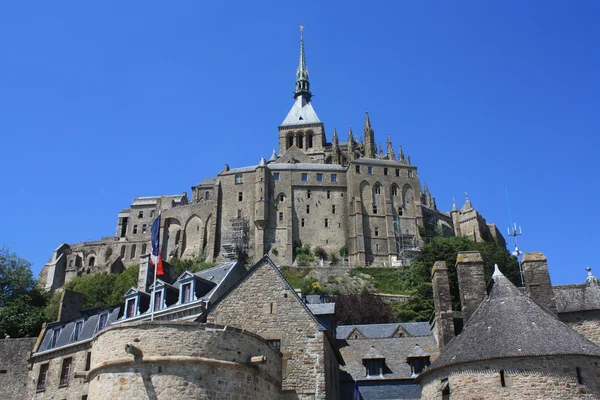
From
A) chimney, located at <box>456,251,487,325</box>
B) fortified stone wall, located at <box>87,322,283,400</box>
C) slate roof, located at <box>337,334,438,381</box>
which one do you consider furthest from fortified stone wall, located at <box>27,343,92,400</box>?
chimney, located at <box>456,251,487,325</box>

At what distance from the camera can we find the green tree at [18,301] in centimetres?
4900

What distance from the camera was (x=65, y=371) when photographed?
1315 inches

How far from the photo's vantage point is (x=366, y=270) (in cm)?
9325

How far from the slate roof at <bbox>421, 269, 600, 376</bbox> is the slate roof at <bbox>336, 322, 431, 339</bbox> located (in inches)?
Result: 575

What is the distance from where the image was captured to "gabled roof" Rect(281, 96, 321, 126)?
429ft

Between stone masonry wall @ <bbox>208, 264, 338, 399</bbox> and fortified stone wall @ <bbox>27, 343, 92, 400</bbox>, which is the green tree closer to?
fortified stone wall @ <bbox>27, 343, 92, 400</bbox>

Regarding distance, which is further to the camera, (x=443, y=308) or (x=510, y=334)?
(x=443, y=308)

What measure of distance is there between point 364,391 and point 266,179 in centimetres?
7676

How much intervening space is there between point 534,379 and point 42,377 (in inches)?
998

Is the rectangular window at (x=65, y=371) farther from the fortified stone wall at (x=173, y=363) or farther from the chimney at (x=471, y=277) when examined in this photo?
the chimney at (x=471, y=277)

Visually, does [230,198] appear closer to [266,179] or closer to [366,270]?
[266,179]

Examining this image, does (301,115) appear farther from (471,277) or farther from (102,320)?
(471,277)

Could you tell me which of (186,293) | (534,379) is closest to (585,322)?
(534,379)

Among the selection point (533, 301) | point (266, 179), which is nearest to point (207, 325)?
point (533, 301)
